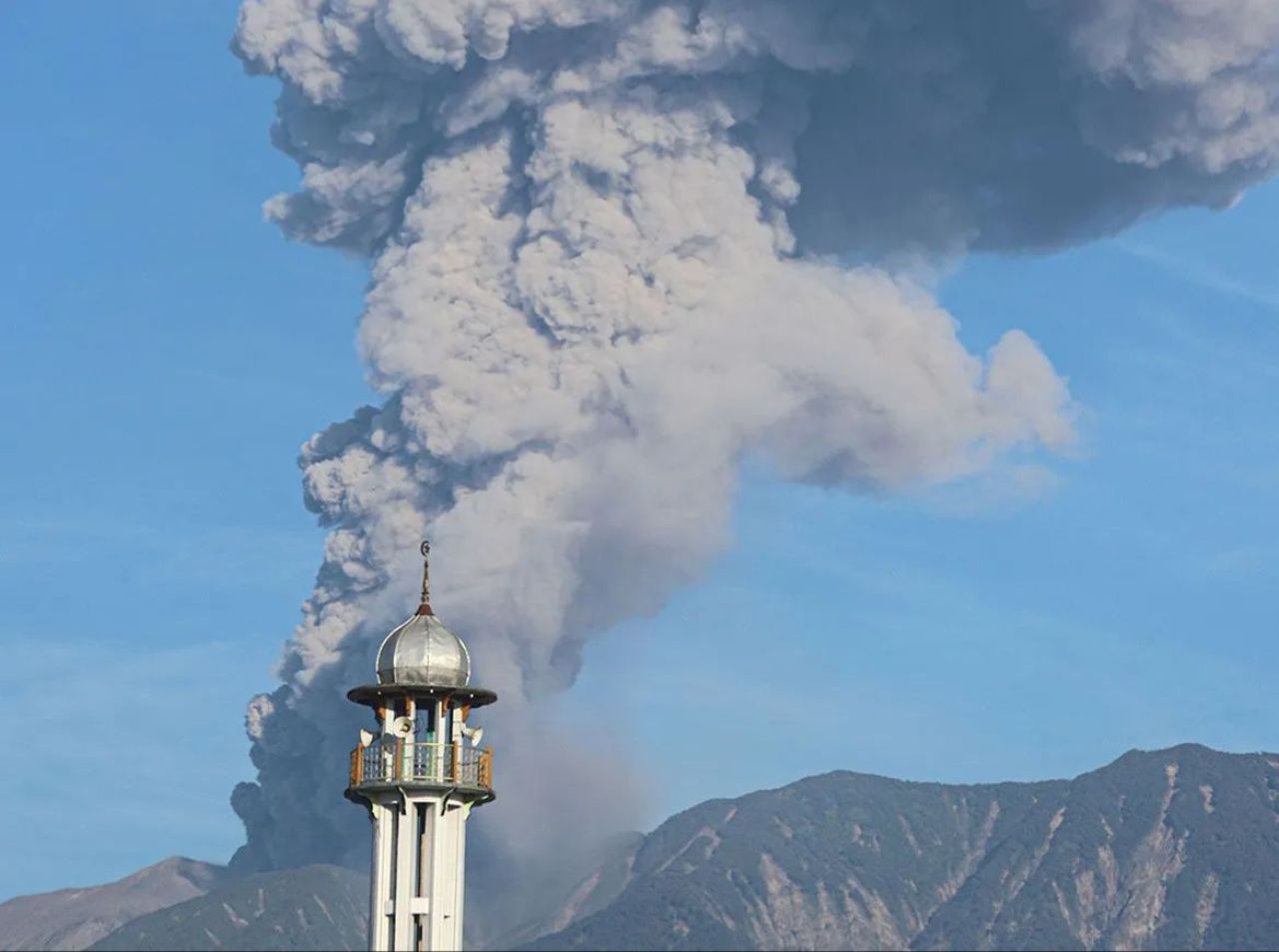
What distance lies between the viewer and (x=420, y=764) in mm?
63281

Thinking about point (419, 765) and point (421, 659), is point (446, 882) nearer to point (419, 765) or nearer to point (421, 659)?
point (419, 765)

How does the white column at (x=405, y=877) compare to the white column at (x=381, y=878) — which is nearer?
the white column at (x=381, y=878)

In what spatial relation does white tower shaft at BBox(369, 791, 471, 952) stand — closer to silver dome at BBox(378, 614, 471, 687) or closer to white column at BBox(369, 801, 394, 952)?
white column at BBox(369, 801, 394, 952)

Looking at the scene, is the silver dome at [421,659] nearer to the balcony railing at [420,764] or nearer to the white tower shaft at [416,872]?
the balcony railing at [420,764]

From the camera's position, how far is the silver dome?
63.4 metres

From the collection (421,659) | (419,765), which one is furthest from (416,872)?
(421,659)

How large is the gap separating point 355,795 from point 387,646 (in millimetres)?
3411

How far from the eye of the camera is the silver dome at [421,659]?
6338cm

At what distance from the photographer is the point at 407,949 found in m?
62.7

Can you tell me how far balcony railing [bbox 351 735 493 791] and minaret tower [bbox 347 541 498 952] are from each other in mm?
22

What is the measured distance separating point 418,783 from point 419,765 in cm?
71

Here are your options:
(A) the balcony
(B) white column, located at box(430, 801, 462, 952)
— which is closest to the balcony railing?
(A) the balcony

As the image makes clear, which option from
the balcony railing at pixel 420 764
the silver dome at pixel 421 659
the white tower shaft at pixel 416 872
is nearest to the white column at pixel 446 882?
the white tower shaft at pixel 416 872

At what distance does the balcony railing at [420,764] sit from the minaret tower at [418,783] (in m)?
0.02
